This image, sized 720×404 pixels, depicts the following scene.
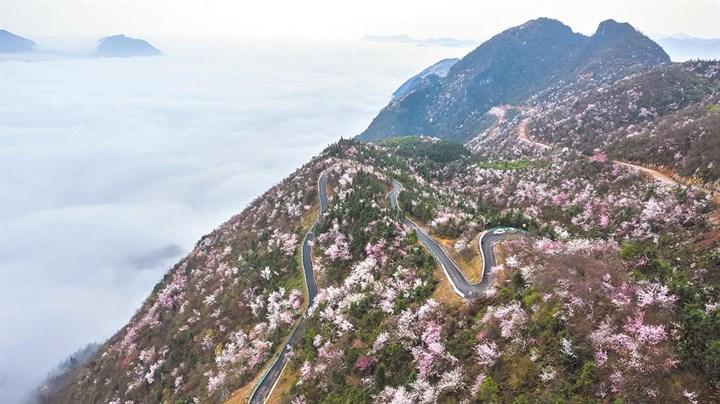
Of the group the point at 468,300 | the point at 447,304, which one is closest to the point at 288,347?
the point at 447,304

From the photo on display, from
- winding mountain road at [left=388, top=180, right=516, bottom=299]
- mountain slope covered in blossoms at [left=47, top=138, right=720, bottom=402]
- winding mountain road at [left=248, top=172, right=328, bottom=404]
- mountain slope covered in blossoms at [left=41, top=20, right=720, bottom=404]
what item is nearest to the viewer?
mountain slope covered in blossoms at [left=47, top=138, right=720, bottom=402]

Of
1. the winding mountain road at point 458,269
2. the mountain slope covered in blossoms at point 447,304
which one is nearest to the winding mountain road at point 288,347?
the mountain slope covered in blossoms at point 447,304

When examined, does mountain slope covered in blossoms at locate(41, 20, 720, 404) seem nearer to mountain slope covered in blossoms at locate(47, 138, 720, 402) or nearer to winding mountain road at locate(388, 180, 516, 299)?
mountain slope covered in blossoms at locate(47, 138, 720, 402)

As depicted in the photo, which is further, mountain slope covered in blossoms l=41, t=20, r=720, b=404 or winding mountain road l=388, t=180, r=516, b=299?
winding mountain road l=388, t=180, r=516, b=299

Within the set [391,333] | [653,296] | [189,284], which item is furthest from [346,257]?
[189,284]

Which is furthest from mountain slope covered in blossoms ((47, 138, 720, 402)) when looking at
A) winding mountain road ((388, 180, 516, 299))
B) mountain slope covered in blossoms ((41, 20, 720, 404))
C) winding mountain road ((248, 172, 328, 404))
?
winding mountain road ((248, 172, 328, 404))

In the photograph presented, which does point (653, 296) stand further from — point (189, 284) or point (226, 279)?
point (189, 284)

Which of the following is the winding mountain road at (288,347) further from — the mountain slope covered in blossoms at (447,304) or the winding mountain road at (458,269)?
the winding mountain road at (458,269)

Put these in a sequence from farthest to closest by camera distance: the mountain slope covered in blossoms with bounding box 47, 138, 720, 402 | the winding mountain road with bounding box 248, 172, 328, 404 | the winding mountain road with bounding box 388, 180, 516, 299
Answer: the winding mountain road with bounding box 248, 172, 328, 404 < the winding mountain road with bounding box 388, 180, 516, 299 < the mountain slope covered in blossoms with bounding box 47, 138, 720, 402
